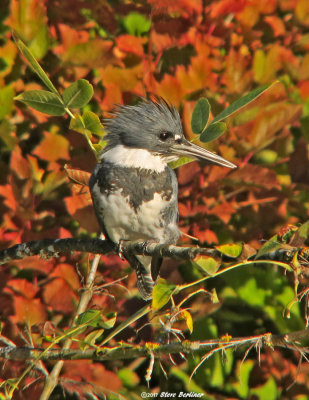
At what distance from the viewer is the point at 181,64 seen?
8.18 feet

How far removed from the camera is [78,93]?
1.64m

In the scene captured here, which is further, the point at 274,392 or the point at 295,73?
the point at 295,73

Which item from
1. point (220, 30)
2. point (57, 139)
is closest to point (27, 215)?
point (57, 139)

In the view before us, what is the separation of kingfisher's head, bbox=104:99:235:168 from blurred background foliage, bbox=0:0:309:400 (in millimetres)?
81

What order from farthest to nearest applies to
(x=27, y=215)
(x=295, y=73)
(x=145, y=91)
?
(x=295, y=73) → (x=145, y=91) → (x=27, y=215)

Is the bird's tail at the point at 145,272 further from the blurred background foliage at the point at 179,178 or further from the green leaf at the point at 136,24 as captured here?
the green leaf at the point at 136,24

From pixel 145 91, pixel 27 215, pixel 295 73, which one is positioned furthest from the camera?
pixel 295 73

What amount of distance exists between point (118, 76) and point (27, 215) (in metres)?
0.61

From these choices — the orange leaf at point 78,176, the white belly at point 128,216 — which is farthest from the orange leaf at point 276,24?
the orange leaf at point 78,176

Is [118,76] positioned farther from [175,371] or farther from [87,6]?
[175,371]

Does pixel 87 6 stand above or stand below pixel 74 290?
above

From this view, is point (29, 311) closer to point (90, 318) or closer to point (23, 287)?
point (23, 287)

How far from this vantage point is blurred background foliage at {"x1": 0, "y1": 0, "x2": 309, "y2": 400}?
224cm

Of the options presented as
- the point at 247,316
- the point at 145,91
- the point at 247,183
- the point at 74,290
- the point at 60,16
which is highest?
the point at 60,16
